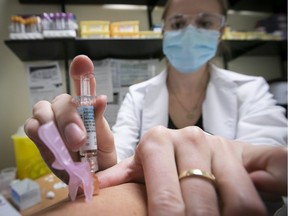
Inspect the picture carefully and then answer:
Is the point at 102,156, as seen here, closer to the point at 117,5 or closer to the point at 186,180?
the point at 186,180

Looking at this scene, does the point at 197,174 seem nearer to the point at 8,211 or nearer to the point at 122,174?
the point at 122,174

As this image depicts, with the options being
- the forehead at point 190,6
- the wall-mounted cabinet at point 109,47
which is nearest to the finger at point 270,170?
the wall-mounted cabinet at point 109,47

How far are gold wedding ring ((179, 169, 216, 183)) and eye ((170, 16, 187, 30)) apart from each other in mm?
373

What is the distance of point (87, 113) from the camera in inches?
7.9

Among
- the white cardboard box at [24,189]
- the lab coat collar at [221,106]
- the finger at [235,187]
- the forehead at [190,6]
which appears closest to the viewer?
the finger at [235,187]

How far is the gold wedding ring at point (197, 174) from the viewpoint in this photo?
0.59 ft

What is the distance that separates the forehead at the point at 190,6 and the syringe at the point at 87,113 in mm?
298

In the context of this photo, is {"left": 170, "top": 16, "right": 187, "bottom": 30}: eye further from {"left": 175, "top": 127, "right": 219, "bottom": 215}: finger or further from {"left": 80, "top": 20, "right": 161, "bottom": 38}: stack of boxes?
{"left": 175, "top": 127, "right": 219, "bottom": 215}: finger

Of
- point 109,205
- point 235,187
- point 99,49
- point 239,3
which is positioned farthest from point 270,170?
point 239,3

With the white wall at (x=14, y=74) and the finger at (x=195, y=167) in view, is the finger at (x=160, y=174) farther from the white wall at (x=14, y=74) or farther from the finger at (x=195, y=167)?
the white wall at (x=14, y=74)

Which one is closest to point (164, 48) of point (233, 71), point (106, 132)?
point (233, 71)

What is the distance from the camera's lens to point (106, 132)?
0.25 m

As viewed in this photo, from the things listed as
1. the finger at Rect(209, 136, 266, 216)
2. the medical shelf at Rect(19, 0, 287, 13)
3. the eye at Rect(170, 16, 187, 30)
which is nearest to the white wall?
the medical shelf at Rect(19, 0, 287, 13)

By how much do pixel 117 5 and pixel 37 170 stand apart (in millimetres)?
306
